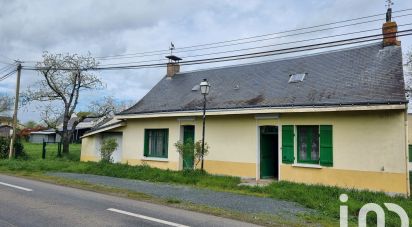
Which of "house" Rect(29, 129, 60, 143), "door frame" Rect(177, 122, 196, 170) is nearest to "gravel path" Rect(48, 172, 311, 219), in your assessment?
"door frame" Rect(177, 122, 196, 170)

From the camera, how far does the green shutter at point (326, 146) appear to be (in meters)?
12.7

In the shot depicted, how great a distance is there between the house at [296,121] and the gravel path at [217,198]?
336 centimetres

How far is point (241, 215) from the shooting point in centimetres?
832

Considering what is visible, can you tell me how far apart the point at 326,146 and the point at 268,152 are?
2.97 metres

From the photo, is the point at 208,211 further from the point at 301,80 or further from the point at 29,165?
the point at 29,165

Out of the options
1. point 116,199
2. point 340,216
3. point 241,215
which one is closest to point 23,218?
point 116,199

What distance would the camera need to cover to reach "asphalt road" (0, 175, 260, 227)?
7164mm

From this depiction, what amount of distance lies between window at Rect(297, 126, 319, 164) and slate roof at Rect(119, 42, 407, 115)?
1.12m

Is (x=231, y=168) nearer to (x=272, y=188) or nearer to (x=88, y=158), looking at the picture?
(x=272, y=188)

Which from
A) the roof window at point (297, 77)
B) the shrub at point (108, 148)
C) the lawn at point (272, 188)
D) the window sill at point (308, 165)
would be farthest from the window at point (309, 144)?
the shrub at point (108, 148)

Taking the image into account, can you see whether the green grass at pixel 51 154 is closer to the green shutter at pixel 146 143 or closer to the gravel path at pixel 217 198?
the green shutter at pixel 146 143

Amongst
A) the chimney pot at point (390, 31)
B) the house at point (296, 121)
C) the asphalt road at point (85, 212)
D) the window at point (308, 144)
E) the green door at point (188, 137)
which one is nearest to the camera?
the asphalt road at point (85, 212)

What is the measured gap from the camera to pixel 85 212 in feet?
26.4

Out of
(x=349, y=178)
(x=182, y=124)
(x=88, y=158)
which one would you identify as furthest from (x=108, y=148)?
(x=349, y=178)
